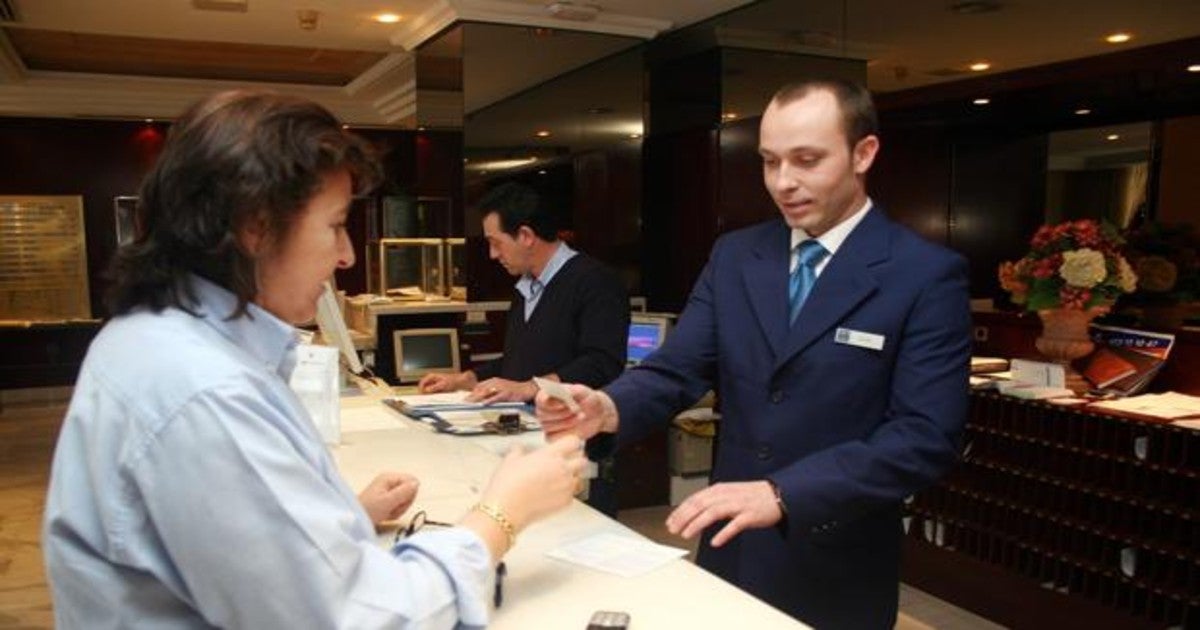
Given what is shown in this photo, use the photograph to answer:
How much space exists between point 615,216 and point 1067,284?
3.08 metres

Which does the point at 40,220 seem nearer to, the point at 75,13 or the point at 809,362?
the point at 75,13

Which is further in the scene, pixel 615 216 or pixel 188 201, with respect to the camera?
pixel 615 216

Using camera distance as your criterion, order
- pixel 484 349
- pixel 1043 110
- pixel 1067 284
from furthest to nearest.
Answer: pixel 484 349 → pixel 1043 110 → pixel 1067 284

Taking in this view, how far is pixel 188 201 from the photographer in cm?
91

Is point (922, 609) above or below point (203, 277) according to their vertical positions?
below

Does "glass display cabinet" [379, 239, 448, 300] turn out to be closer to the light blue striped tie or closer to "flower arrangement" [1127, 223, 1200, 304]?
"flower arrangement" [1127, 223, 1200, 304]

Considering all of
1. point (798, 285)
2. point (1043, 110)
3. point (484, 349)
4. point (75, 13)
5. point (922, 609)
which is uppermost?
point (75, 13)

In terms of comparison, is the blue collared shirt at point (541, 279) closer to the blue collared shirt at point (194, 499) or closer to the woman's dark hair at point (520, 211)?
the woman's dark hair at point (520, 211)

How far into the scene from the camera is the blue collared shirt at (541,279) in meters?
3.12

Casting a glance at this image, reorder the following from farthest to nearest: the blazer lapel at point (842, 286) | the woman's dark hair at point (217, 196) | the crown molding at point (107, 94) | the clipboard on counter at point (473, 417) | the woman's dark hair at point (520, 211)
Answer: the crown molding at point (107, 94), the woman's dark hair at point (520, 211), the clipboard on counter at point (473, 417), the blazer lapel at point (842, 286), the woman's dark hair at point (217, 196)

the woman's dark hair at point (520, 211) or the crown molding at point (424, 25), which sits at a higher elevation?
the crown molding at point (424, 25)

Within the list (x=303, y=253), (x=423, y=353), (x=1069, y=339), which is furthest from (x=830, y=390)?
(x=423, y=353)

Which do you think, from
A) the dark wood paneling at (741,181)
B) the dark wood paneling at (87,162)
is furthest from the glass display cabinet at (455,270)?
the dark wood paneling at (87,162)

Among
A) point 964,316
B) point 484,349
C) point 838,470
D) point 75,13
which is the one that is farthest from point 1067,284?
point 75,13
